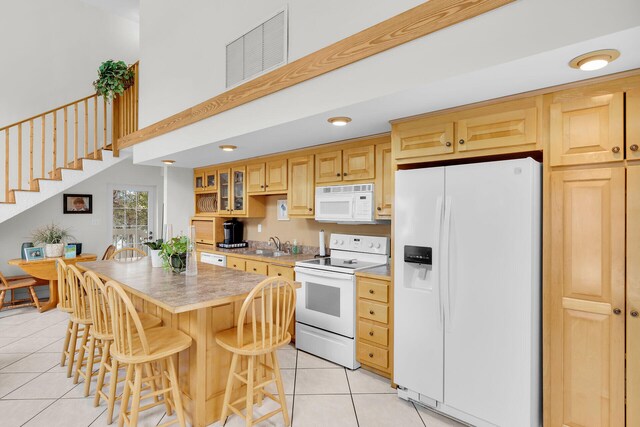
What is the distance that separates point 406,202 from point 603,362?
4.71 ft

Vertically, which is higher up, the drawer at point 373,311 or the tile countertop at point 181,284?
the tile countertop at point 181,284

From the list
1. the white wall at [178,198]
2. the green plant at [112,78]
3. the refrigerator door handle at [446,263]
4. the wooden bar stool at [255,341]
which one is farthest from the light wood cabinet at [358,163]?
the green plant at [112,78]

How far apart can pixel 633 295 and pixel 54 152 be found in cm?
650

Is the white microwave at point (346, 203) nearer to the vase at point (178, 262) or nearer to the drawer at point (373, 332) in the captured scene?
the drawer at point (373, 332)

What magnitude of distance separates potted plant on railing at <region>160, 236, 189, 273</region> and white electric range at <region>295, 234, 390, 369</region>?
3.66ft

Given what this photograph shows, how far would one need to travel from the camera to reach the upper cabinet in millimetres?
2092

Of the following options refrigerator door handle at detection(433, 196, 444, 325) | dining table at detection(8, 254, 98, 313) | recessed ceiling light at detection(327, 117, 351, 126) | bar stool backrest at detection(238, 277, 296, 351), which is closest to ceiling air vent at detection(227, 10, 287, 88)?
recessed ceiling light at detection(327, 117, 351, 126)

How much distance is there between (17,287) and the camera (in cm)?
467

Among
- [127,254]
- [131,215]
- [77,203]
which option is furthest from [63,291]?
[131,215]

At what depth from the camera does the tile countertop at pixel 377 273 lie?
2.87 meters

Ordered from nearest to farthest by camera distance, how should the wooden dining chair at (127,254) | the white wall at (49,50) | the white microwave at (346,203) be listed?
the white microwave at (346,203), the wooden dining chair at (127,254), the white wall at (49,50)

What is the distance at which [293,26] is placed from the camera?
2.63 meters

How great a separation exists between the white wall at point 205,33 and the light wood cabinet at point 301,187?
1.15m

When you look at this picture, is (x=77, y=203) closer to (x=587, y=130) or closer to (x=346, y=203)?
(x=346, y=203)
